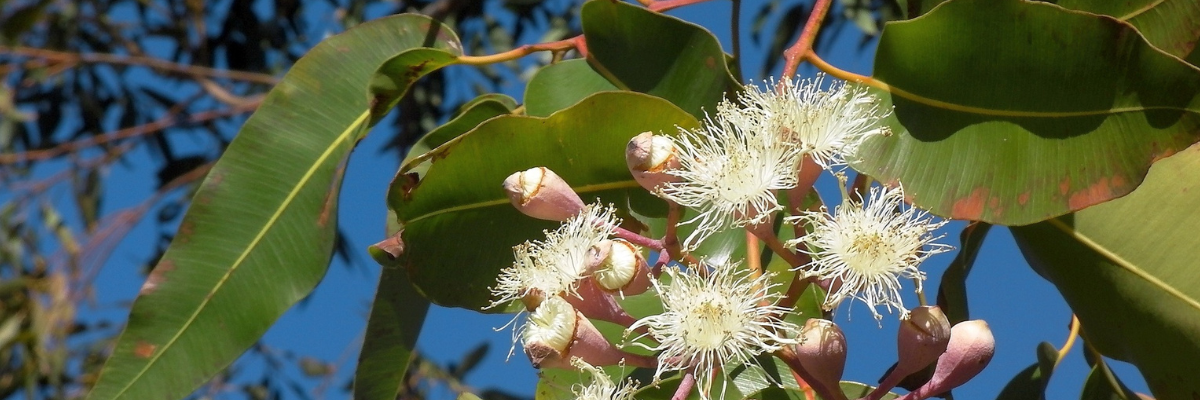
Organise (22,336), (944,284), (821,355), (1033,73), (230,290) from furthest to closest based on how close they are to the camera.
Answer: (22,336), (230,290), (944,284), (1033,73), (821,355)

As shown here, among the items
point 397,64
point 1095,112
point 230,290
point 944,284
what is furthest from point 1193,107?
point 230,290

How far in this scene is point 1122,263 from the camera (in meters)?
0.88

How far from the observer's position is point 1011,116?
82cm

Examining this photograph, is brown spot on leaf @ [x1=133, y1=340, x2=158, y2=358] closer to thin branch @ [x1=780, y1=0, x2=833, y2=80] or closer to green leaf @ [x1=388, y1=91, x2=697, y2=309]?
green leaf @ [x1=388, y1=91, x2=697, y2=309]

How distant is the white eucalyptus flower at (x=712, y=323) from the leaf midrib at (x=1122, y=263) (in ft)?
0.99

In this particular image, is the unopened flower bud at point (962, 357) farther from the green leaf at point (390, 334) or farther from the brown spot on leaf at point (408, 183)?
the green leaf at point (390, 334)

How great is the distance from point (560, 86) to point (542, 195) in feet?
0.90

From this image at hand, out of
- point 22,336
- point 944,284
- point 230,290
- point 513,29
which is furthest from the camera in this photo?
point 513,29

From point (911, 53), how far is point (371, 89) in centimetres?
50

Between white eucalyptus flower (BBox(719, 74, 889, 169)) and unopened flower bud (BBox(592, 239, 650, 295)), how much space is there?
0.43ft

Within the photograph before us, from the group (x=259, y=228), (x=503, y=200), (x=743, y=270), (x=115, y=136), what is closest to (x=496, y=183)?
(x=503, y=200)

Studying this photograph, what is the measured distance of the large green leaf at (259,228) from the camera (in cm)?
111

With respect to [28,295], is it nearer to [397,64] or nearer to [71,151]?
[71,151]

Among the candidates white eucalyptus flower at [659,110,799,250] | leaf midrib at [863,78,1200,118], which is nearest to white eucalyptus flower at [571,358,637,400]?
white eucalyptus flower at [659,110,799,250]
